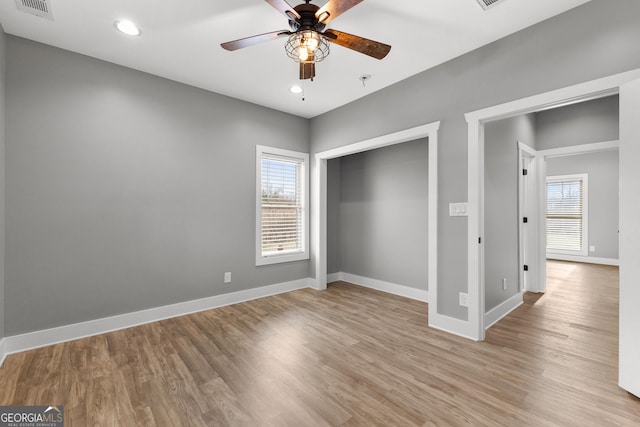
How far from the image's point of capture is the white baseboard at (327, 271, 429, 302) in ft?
13.5

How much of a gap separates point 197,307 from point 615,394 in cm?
405

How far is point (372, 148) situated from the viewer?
390cm

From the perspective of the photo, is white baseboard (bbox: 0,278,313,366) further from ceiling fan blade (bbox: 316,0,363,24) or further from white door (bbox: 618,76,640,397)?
white door (bbox: 618,76,640,397)

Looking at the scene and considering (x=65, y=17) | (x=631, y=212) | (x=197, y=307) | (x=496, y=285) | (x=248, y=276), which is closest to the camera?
(x=631, y=212)

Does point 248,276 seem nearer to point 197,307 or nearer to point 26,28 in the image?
point 197,307

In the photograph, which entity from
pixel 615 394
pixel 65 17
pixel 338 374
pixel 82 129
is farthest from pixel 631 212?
pixel 82 129

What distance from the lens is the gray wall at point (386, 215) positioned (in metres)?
4.22

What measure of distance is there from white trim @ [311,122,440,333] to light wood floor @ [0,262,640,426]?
72 cm

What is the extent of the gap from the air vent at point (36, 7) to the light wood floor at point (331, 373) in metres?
2.94

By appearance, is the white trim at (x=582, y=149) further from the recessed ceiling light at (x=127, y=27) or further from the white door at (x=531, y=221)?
the recessed ceiling light at (x=127, y=27)

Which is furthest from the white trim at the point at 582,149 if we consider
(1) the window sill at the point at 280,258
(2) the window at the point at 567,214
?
(1) the window sill at the point at 280,258

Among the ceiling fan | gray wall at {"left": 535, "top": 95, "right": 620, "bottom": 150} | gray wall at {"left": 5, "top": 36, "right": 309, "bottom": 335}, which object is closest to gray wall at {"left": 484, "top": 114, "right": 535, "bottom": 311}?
gray wall at {"left": 535, "top": 95, "right": 620, "bottom": 150}

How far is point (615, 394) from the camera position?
1.94m

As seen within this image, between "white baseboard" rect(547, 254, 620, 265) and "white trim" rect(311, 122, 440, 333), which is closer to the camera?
"white trim" rect(311, 122, 440, 333)
